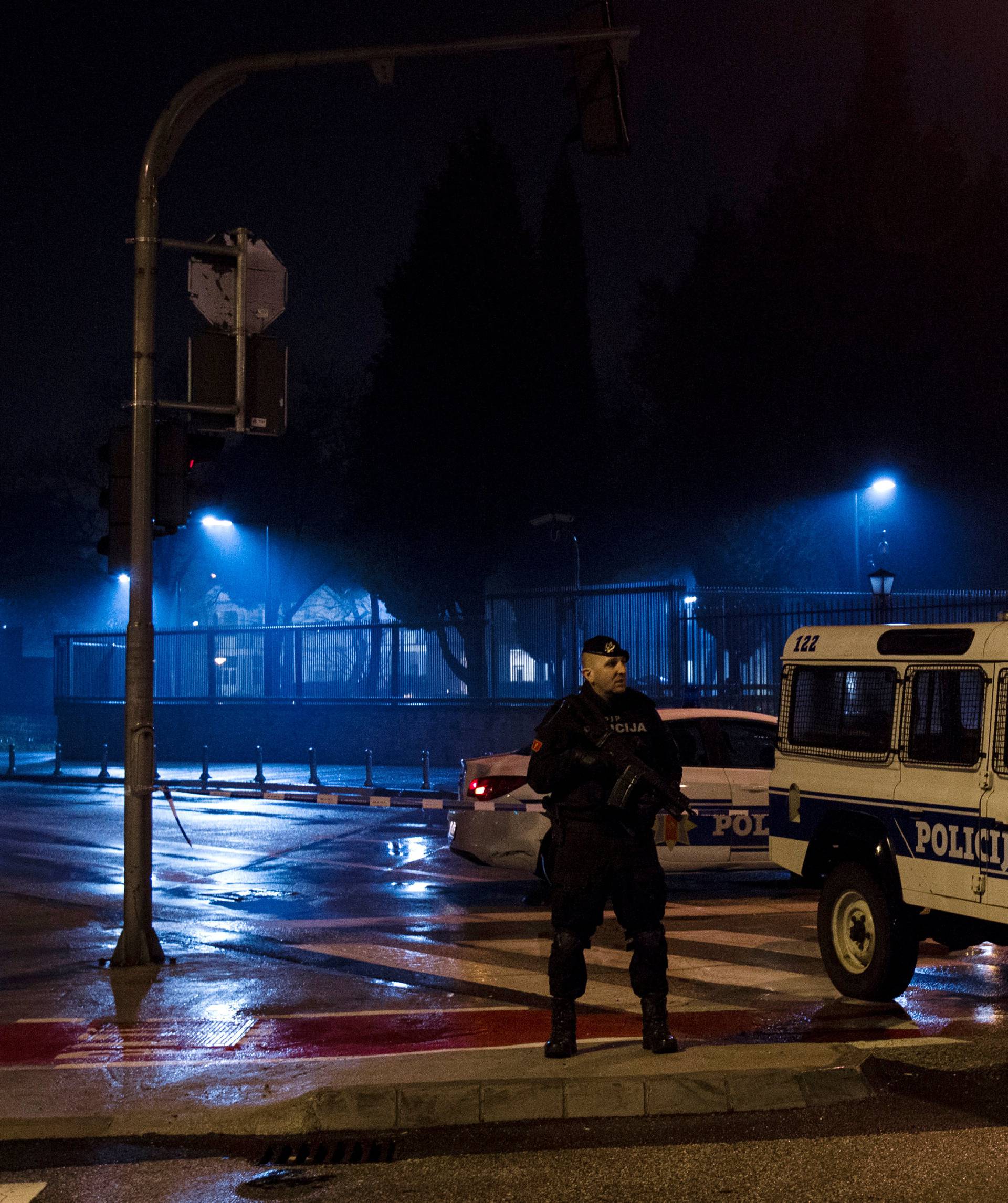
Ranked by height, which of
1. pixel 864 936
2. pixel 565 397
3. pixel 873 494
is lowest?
pixel 864 936

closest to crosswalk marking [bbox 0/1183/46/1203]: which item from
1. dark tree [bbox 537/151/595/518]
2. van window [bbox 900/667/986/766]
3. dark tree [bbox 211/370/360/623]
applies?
van window [bbox 900/667/986/766]

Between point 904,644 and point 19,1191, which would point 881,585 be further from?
point 19,1191

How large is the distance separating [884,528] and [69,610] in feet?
141

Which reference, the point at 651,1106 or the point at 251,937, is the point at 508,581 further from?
the point at 651,1106

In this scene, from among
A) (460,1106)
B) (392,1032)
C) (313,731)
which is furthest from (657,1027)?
(313,731)

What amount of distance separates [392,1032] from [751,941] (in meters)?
3.52

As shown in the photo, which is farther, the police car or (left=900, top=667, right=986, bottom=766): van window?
the police car

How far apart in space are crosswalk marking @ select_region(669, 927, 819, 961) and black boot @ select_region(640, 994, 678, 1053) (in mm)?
3120

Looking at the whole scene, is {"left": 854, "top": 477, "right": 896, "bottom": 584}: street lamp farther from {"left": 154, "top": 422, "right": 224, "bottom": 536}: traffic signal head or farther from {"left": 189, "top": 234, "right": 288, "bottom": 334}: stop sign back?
{"left": 154, "top": 422, "right": 224, "bottom": 536}: traffic signal head

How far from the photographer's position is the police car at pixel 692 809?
11.1 meters

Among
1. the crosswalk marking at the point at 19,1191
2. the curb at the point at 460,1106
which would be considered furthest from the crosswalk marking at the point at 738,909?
the crosswalk marking at the point at 19,1191

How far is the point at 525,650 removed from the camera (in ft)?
86.7

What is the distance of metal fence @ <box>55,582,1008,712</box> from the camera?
23.2m

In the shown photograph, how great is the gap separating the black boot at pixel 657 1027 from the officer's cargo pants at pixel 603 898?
0.05 meters
